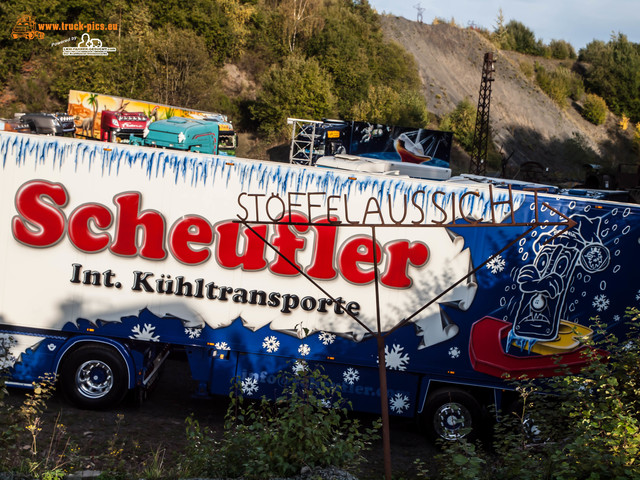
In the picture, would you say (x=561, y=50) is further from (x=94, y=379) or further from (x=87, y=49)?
(x=94, y=379)

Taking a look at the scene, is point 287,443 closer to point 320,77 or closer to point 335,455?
point 335,455

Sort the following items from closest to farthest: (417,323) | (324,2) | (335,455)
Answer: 1. (335,455)
2. (417,323)
3. (324,2)

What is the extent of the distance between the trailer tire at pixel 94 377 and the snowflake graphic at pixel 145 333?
0.39 m

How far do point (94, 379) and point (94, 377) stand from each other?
0.10ft

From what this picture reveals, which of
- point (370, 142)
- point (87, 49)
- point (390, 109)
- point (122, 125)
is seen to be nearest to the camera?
point (122, 125)

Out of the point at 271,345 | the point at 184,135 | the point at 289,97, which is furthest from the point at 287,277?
the point at 289,97

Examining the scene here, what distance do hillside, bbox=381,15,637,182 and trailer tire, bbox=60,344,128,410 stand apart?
2199 inches

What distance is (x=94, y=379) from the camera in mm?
8477

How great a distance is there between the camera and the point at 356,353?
8.20 m

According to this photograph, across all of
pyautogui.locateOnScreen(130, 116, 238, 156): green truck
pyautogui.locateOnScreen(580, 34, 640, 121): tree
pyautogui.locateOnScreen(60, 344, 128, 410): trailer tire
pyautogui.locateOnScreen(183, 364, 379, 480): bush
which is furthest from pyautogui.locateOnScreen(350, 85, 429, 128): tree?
pyautogui.locateOnScreen(183, 364, 379, 480): bush

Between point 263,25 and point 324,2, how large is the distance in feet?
37.9

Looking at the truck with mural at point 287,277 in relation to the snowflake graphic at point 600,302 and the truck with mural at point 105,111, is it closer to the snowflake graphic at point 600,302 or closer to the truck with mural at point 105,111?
the snowflake graphic at point 600,302

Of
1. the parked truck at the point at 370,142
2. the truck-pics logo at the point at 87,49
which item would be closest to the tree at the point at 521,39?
the parked truck at the point at 370,142

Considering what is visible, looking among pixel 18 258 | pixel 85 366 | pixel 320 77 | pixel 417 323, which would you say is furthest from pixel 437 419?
pixel 320 77
